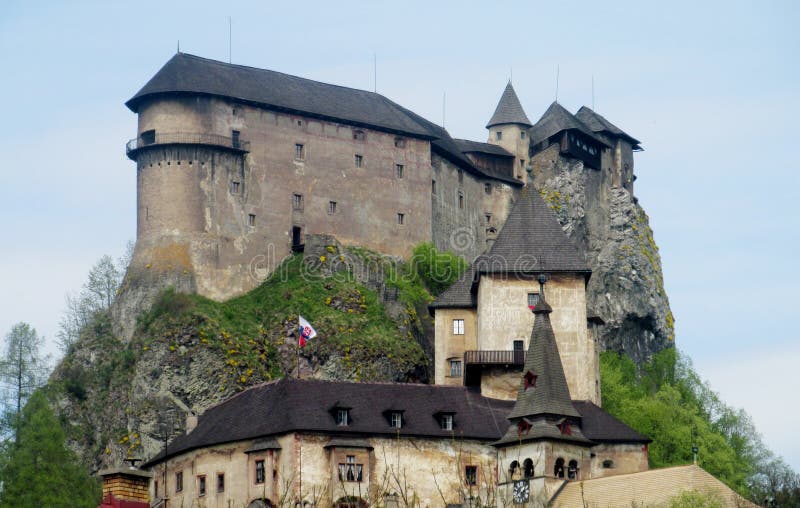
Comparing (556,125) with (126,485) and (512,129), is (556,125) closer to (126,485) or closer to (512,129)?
(512,129)

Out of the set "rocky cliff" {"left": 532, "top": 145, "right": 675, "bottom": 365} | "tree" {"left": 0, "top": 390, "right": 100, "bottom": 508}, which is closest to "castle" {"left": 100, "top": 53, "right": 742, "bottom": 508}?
"rocky cliff" {"left": 532, "top": 145, "right": 675, "bottom": 365}

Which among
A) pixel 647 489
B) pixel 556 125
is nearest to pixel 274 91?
pixel 556 125

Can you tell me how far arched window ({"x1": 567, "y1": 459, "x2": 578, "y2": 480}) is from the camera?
240 feet

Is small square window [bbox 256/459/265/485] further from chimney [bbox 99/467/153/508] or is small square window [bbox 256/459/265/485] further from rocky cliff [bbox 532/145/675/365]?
rocky cliff [bbox 532/145/675/365]

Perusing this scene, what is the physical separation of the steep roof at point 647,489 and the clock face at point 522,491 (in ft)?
5.24

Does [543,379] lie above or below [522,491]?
above

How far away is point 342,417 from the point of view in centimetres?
7881

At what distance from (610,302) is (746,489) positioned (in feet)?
102

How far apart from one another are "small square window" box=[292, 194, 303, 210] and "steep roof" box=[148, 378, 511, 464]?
79.6 ft

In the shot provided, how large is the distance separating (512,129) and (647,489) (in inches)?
2424

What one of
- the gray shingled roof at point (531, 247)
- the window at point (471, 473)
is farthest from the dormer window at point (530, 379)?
the gray shingled roof at point (531, 247)

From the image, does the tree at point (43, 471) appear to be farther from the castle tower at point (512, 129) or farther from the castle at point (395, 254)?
the castle tower at point (512, 129)

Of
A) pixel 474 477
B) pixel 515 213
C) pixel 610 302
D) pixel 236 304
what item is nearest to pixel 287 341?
pixel 236 304

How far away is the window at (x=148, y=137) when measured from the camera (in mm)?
104625
